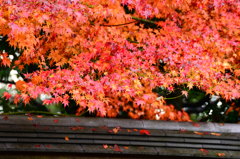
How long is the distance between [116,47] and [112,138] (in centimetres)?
215

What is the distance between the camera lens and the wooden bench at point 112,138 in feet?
24.8

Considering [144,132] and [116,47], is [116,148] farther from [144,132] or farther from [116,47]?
[116,47]

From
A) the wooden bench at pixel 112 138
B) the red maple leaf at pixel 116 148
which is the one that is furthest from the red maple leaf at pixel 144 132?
the red maple leaf at pixel 116 148

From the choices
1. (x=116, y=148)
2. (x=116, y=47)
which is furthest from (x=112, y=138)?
(x=116, y=47)

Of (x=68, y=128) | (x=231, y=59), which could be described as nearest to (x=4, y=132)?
(x=68, y=128)

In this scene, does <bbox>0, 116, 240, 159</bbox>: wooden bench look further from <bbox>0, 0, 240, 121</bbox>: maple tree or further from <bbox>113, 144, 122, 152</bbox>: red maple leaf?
<bbox>0, 0, 240, 121</bbox>: maple tree

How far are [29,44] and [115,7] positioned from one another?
2.37 metres

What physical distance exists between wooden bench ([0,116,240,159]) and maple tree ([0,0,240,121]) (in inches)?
23.9

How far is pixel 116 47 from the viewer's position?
8273mm

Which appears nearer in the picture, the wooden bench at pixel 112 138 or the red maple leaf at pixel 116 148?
the wooden bench at pixel 112 138

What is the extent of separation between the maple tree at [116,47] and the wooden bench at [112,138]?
1.99 feet

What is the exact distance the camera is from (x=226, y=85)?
28.0 ft

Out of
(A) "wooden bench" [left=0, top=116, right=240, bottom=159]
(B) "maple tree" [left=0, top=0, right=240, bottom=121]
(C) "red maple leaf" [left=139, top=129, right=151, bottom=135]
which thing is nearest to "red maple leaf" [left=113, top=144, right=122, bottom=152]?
(A) "wooden bench" [left=0, top=116, right=240, bottom=159]

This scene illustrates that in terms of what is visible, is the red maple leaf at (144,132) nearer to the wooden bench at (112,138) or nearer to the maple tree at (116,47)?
the wooden bench at (112,138)
